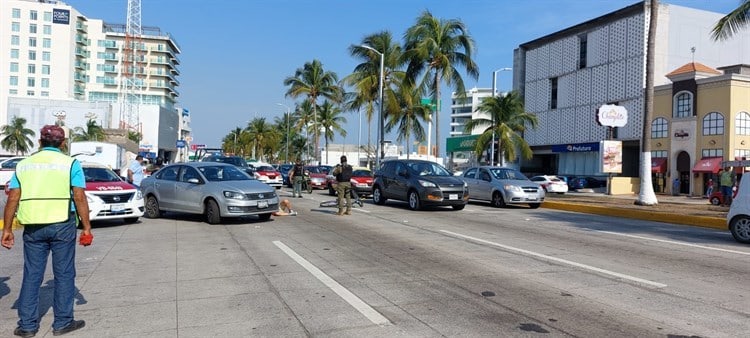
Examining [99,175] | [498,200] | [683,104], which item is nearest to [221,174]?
[99,175]

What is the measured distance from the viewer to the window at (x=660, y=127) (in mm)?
43219

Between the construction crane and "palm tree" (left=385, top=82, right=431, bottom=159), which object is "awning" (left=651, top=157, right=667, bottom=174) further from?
the construction crane

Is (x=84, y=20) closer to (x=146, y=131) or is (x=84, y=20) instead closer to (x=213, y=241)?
(x=146, y=131)

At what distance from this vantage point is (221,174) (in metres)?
14.8

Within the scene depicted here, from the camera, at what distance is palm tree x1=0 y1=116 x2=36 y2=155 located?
79.2 m

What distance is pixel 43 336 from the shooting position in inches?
203

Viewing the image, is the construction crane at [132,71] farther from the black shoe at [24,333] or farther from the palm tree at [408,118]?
the black shoe at [24,333]

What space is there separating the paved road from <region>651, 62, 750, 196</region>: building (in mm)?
30452

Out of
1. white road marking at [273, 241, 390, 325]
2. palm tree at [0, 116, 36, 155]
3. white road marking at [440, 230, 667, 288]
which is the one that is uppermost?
palm tree at [0, 116, 36, 155]

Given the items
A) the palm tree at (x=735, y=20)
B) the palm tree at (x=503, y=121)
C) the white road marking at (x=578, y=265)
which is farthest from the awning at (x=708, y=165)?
the white road marking at (x=578, y=265)

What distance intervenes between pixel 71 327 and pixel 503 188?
17193 mm

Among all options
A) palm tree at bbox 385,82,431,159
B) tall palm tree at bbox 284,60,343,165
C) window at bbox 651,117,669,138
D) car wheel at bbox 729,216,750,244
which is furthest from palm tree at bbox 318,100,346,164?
car wheel at bbox 729,216,750,244

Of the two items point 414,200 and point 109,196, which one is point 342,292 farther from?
point 414,200

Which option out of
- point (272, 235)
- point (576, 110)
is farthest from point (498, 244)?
point (576, 110)
